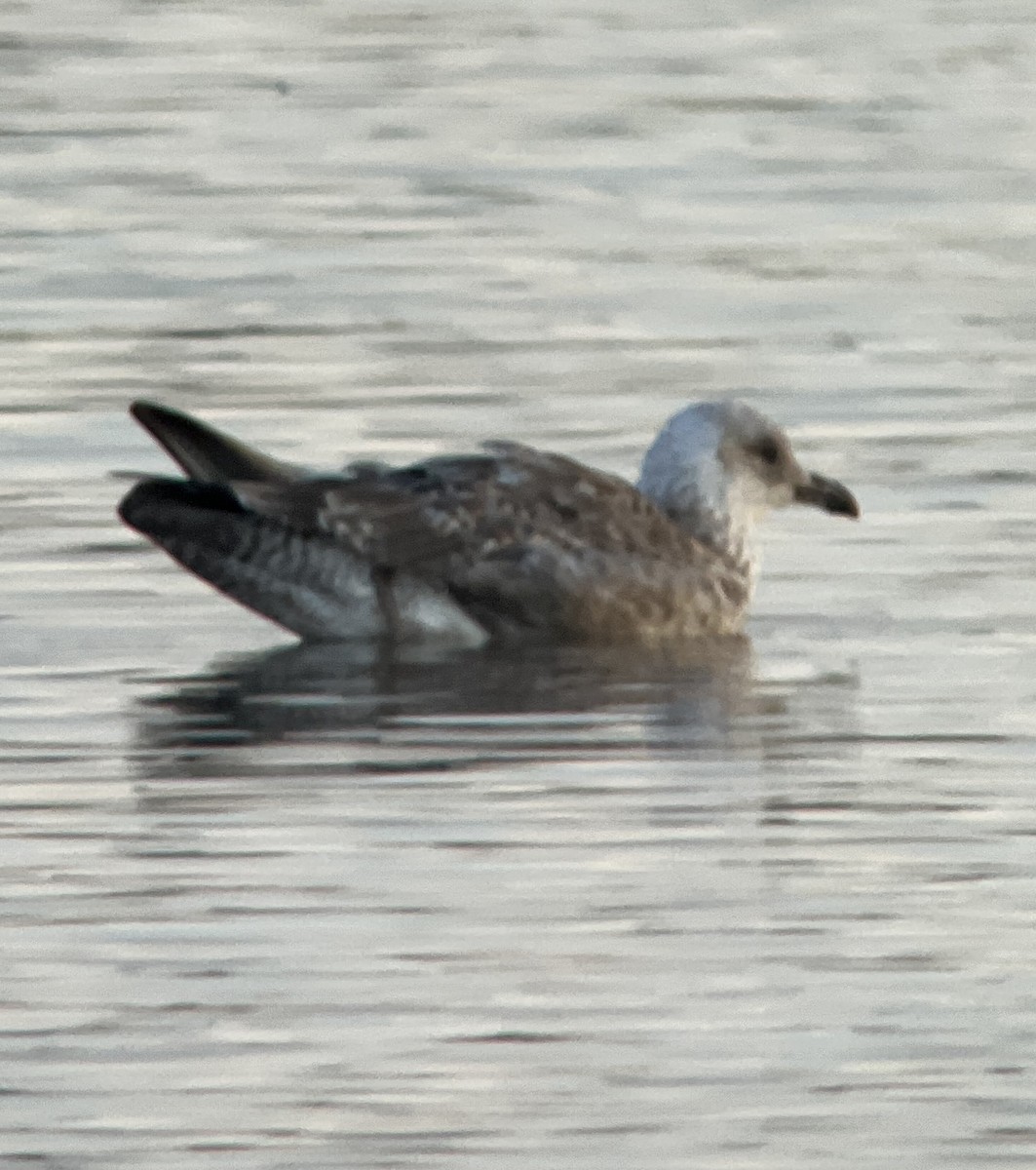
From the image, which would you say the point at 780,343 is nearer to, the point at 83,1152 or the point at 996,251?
the point at 996,251

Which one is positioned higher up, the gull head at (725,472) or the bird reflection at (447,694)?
the gull head at (725,472)

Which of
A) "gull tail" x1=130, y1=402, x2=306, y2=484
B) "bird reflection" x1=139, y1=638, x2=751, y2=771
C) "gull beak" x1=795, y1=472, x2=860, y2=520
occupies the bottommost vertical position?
"bird reflection" x1=139, y1=638, x2=751, y2=771

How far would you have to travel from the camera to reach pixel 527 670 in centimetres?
1344

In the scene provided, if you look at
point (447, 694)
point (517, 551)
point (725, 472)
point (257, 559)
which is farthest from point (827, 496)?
point (447, 694)

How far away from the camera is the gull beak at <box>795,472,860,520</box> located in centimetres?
1446

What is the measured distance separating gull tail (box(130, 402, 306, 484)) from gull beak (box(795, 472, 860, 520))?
162 centimetres

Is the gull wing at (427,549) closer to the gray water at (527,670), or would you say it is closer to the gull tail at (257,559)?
the gull tail at (257,559)

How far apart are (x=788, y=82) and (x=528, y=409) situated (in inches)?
334

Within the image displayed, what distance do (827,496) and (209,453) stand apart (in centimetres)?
195

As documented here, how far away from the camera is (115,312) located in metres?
18.4

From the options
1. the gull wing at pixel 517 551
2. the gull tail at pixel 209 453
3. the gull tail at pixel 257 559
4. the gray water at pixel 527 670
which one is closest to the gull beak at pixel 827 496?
the gray water at pixel 527 670

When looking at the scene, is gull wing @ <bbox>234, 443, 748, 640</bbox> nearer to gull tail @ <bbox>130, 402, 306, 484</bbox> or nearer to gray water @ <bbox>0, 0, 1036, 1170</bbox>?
gull tail @ <bbox>130, 402, 306, 484</bbox>

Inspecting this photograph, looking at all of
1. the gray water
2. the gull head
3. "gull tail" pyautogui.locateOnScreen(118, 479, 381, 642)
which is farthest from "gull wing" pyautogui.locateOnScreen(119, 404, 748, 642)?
the gull head

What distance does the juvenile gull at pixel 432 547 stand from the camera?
1380 centimetres
